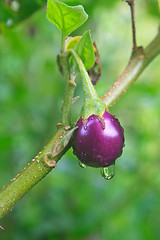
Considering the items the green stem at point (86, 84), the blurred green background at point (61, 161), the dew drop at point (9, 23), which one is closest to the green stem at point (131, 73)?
the green stem at point (86, 84)

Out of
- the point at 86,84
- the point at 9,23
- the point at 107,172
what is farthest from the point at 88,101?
the point at 9,23

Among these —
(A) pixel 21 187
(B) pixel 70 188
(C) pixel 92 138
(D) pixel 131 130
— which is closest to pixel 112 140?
(C) pixel 92 138

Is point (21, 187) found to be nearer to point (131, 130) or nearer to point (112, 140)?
point (112, 140)

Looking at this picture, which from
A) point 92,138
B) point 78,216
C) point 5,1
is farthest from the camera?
point 78,216

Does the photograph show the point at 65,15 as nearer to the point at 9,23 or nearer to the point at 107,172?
the point at 107,172

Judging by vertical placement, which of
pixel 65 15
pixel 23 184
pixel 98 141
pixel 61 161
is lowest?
pixel 61 161

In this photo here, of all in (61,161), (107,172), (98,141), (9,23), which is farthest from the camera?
(61,161)
